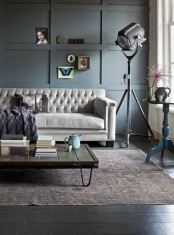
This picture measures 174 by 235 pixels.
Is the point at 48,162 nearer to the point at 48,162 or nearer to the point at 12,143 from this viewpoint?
the point at 48,162

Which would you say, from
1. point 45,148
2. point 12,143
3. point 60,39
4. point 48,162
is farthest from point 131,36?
point 48,162

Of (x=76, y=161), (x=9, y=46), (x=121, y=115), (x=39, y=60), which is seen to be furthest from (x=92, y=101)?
(x=76, y=161)

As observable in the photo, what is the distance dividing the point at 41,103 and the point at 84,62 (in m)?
1.15

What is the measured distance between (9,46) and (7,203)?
407cm

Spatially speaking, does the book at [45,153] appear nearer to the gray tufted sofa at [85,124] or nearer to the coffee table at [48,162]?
the coffee table at [48,162]

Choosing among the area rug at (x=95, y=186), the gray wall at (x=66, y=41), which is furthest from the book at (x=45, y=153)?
the gray wall at (x=66, y=41)

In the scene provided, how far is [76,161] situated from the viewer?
3406 millimetres

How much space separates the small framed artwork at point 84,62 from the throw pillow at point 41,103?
92 cm

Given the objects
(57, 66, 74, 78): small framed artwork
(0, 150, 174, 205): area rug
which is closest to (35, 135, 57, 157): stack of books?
(0, 150, 174, 205): area rug

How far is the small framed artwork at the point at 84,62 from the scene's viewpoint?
6.58m

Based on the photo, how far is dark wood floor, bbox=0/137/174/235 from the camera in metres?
2.39

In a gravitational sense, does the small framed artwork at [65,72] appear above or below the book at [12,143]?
above

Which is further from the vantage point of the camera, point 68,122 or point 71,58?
point 71,58

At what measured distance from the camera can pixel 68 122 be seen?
17.9 feet
